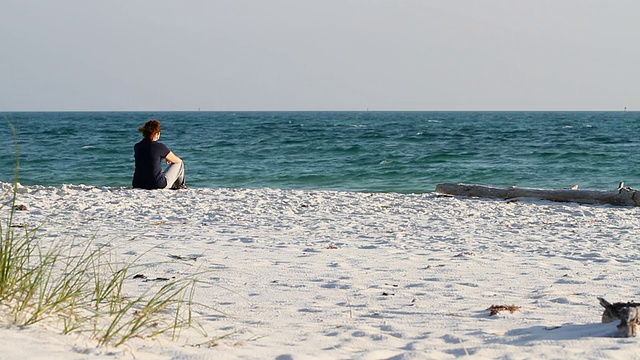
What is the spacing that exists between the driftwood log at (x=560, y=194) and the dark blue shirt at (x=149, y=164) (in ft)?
15.2

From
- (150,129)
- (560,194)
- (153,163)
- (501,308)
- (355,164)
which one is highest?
(150,129)

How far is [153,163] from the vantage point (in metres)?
11.7

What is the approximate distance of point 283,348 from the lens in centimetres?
357

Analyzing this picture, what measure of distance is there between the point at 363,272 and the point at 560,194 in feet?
21.5

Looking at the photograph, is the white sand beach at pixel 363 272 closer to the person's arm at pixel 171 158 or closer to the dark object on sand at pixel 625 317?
the dark object on sand at pixel 625 317

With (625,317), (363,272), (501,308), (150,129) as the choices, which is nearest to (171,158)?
(150,129)

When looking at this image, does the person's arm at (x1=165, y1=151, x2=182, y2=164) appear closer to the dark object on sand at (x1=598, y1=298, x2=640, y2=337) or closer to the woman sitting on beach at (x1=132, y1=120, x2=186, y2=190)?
the woman sitting on beach at (x1=132, y1=120, x2=186, y2=190)

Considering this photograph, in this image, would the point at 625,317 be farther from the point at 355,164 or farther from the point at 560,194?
the point at 355,164

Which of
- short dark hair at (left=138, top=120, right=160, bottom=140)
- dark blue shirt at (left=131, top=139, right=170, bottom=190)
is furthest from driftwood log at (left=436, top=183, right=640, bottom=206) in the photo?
short dark hair at (left=138, top=120, right=160, bottom=140)

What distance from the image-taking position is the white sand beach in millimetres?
3576

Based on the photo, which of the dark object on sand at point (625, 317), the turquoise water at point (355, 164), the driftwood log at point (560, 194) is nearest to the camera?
the dark object on sand at point (625, 317)

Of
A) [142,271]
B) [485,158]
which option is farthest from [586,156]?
[142,271]

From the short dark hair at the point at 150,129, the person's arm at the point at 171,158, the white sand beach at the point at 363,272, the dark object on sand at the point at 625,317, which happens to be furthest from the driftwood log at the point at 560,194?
the dark object on sand at the point at 625,317

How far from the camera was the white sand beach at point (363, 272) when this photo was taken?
11.7 ft
